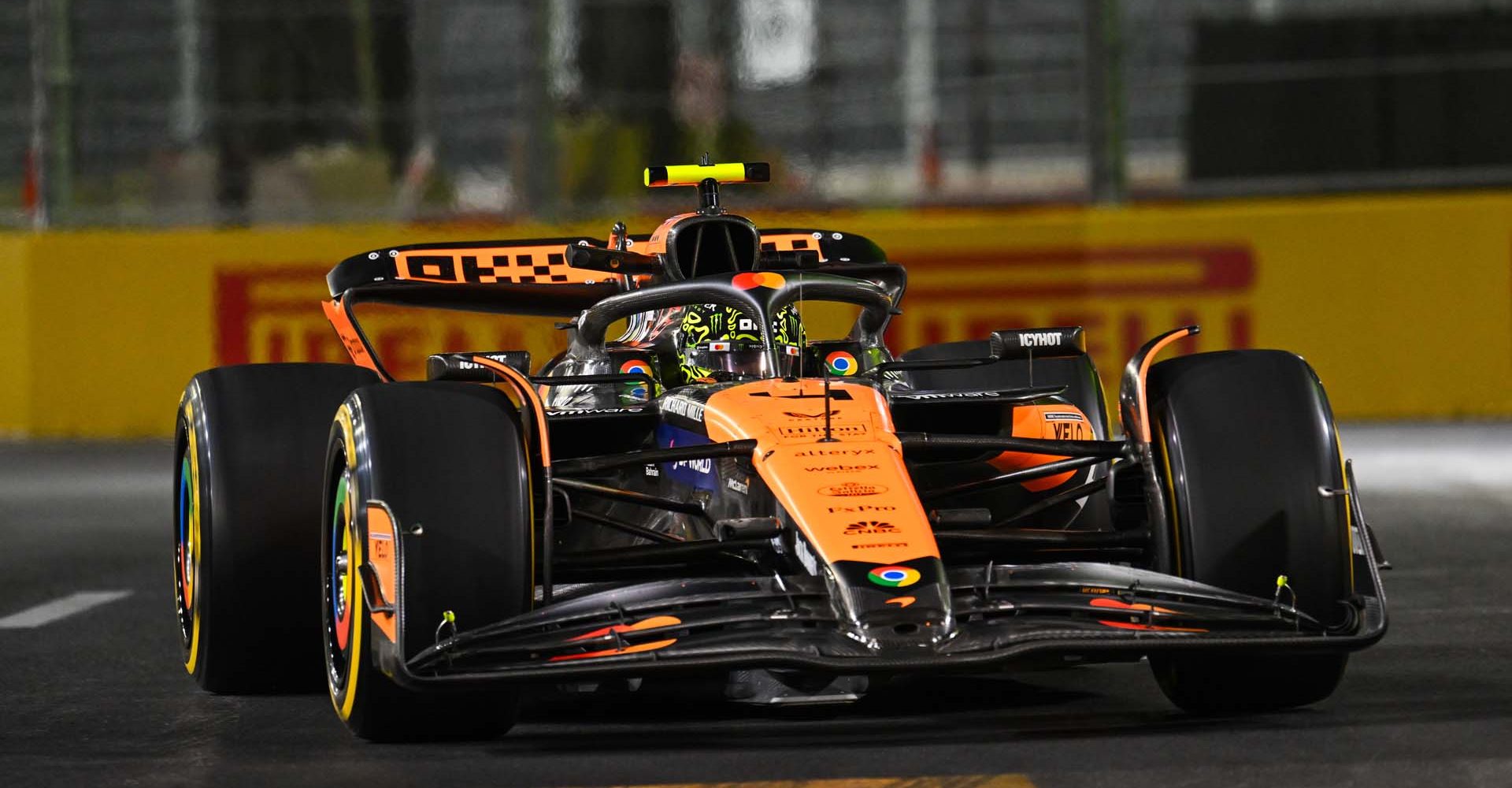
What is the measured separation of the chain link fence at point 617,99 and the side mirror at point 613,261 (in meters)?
8.82

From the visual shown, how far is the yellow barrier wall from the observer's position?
15.8m

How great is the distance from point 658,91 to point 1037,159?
2752mm

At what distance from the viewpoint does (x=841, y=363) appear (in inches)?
286

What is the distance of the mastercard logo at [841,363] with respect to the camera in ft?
23.7

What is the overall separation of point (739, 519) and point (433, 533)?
754mm

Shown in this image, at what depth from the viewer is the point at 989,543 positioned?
6.10 metres

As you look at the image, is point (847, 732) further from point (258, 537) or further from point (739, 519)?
point (258, 537)

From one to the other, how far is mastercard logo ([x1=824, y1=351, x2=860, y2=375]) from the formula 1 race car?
0.04ft

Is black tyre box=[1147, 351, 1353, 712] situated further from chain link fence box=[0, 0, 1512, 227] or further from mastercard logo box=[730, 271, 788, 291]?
chain link fence box=[0, 0, 1512, 227]

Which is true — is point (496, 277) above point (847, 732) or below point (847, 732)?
above

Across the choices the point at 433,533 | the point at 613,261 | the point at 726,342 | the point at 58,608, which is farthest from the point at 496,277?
the point at 433,533

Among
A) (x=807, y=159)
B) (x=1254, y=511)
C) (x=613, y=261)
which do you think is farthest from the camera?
(x=807, y=159)

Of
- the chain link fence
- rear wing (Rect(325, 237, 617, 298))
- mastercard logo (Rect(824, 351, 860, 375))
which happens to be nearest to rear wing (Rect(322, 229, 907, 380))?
rear wing (Rect(325, 237, 617, 298))

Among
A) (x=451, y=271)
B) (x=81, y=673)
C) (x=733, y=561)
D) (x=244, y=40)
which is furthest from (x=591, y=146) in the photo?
(x=733, y=561)
